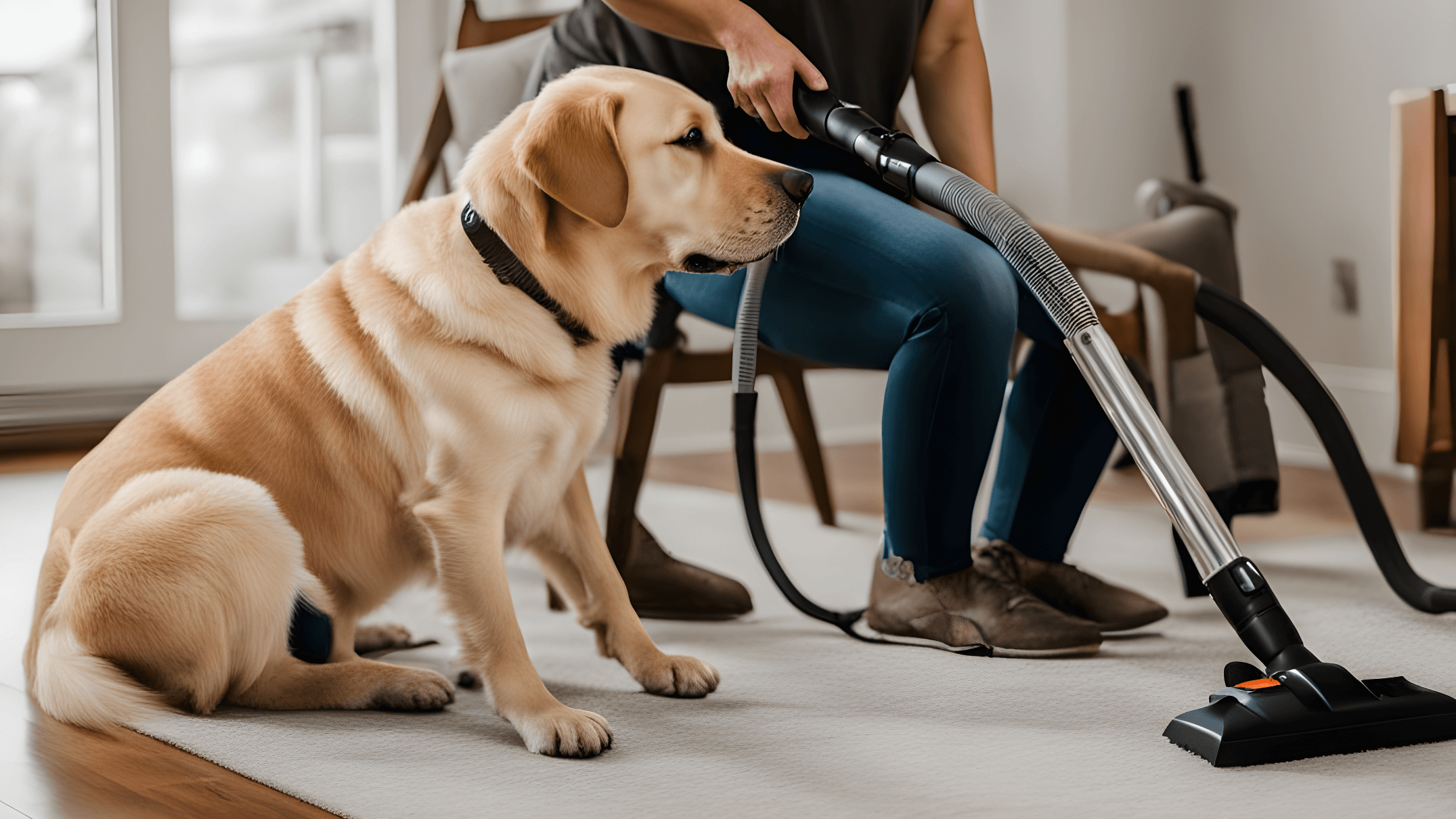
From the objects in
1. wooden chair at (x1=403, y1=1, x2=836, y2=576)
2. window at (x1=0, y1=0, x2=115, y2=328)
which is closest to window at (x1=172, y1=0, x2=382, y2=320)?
window at (x1=0, y1=0, x2=115, y2=328)

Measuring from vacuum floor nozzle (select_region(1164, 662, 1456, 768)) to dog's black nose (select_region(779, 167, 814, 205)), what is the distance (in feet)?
2.23

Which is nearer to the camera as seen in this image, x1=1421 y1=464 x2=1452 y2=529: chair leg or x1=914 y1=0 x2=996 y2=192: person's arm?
x1=914 y1=0 x2=996 y2=192: person's arm

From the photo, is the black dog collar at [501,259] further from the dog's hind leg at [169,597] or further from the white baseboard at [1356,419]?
the white baseboard at [1356,419]

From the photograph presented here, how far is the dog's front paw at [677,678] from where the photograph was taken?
144 centimetres

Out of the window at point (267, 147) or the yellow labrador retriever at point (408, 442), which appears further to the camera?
the window at point (267, 147)

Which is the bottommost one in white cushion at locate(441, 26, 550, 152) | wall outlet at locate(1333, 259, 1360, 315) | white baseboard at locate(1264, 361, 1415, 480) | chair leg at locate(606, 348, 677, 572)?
white baseboard at locate(1264, 361, 1415, 480)

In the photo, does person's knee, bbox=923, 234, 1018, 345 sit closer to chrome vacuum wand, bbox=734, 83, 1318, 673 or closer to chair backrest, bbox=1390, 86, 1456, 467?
chrome vacuum wand, bbox=734, 83, 1318, 673

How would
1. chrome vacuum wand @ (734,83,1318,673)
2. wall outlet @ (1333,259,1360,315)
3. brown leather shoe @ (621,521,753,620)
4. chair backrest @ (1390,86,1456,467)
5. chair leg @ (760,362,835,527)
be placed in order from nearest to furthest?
chrome vacuum wand @ (734,83,1318,673)
brown leather shoe @ (621,521,753,620)
chair backrest @ (1390,86,1456,467)
chair leg @ (760,362,835,527)
wall outlet @ (1333,259,1360,315)

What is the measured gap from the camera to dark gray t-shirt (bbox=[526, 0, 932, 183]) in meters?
1.68

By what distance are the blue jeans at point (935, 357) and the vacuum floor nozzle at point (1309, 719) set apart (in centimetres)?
44

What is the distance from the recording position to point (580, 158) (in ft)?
4.20

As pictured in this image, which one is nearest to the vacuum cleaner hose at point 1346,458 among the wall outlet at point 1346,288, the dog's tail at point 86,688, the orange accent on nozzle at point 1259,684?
the orange accent on nozzle at point 1259,684

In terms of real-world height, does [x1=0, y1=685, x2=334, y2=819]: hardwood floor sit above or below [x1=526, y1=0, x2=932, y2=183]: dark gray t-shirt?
below

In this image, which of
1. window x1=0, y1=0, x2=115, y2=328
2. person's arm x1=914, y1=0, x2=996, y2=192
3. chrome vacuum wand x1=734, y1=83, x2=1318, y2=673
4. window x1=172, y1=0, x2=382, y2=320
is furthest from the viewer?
window x1=172, y1=0, x2=382, y2=320
